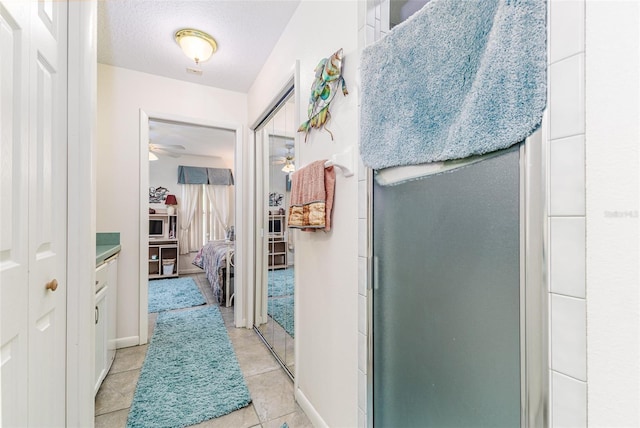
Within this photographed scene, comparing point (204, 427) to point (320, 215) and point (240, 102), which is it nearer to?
point (320, 215)

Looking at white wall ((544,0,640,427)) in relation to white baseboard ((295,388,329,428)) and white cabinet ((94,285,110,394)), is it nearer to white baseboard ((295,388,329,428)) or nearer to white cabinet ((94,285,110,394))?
white baseboard ((295,388,329,428))

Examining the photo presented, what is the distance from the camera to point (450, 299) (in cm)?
77

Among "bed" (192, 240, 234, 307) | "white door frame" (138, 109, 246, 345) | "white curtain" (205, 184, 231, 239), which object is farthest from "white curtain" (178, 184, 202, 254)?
"white door frame" (138, 109, 246, 345)

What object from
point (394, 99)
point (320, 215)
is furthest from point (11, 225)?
point (394, 99)

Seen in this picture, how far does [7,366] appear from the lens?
2.41 ft

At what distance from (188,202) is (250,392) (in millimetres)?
4829

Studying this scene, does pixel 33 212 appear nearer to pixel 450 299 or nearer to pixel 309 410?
pixel 450 299

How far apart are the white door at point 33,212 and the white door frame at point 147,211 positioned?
156 centimetres

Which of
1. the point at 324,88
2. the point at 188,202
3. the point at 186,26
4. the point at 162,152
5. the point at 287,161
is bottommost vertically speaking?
the point at 188,202

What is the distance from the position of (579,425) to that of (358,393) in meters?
0.78

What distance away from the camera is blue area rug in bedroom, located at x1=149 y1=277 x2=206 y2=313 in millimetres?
3537

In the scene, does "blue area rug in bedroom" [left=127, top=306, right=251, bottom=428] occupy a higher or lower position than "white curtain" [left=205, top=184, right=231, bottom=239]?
lower

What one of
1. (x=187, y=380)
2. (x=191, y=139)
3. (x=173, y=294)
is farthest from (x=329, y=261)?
(x=191, y=139)

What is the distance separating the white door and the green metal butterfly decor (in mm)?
1034
